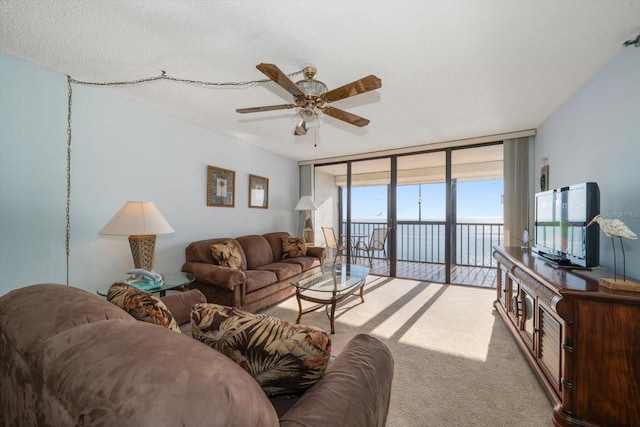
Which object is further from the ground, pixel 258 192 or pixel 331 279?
pixel 258 192

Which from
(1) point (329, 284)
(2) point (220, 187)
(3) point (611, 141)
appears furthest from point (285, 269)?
(3) point (611, 141)

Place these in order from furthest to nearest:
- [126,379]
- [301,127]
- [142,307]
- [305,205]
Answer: [305,205] → [301,127] → [142,307] → [126,379]

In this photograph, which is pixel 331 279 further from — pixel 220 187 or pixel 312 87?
pixel 220 187

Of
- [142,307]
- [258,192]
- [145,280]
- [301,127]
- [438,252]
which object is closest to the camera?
[142,307]

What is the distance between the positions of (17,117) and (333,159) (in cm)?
421

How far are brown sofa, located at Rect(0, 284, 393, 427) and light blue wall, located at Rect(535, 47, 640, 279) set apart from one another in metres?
2.10

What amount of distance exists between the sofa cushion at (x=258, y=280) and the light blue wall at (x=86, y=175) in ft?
3.42

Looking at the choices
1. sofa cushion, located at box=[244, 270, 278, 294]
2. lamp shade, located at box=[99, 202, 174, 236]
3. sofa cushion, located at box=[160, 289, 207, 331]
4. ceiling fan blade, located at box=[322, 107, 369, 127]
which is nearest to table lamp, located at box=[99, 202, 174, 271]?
lamp shade, located at box=[99, 202, 174, 236]

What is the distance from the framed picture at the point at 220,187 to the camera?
3631 mm

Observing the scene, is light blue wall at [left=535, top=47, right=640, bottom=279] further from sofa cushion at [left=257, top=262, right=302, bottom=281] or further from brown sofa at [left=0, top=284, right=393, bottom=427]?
sofa cushion at [left=257, top=262, right=302, bottom=281]

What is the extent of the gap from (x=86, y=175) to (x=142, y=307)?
2225 millimetres

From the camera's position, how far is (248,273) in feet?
10.2

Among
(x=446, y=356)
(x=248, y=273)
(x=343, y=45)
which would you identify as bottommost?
(x=446, y=356)

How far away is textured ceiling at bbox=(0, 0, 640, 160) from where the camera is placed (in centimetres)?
151
